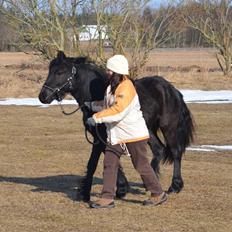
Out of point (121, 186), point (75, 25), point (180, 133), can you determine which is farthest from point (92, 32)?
point (121, 186)

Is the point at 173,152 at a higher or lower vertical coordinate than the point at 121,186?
higher

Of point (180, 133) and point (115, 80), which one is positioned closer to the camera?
point (115, 80)

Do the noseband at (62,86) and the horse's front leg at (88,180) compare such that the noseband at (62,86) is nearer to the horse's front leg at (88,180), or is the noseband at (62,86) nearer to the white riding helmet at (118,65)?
the horse's front leg at (88,180)

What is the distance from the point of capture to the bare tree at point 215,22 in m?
40.2

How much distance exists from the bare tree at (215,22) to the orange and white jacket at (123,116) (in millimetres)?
32080

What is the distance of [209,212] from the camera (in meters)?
7.93

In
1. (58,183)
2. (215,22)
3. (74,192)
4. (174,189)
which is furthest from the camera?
(215,22)

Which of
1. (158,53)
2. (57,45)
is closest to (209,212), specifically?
(57,45)

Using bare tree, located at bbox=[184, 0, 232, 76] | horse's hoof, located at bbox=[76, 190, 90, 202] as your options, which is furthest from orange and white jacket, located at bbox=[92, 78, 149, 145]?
bare tree, located at bbox=[184, 0, 232, 76]

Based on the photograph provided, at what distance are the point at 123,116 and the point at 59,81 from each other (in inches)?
51.2

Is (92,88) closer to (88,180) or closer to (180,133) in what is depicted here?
(88,180)

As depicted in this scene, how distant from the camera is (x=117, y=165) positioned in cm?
818

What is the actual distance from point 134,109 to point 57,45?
25.9 meters

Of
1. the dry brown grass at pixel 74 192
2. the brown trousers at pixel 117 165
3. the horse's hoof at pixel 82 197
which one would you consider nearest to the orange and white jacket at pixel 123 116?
the brown trousers at pixel 117 165
